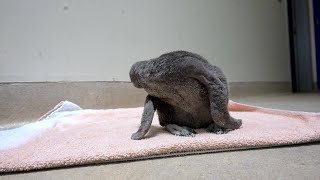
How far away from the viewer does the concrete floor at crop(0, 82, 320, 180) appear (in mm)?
453

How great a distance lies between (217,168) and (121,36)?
139 centimetres

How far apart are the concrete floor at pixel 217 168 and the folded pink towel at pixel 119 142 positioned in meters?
0.02

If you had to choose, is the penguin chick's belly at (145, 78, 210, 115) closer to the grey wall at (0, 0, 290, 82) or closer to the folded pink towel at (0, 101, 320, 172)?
the folded pink towel at (0, 101, 320, 172)

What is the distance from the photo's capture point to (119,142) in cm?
65

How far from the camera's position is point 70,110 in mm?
1250

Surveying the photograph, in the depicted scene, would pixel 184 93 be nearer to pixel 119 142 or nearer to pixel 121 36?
pixel 119 142

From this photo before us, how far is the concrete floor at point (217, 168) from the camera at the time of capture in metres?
0.45

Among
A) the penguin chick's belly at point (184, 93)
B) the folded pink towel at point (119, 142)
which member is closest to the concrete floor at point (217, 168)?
the folded pink towel at point (119, 142)

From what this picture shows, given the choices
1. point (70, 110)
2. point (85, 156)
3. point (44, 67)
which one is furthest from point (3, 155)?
point (44, 67)

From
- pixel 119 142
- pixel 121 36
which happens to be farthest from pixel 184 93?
pixel 121 36

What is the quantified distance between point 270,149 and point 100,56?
4.19 ft

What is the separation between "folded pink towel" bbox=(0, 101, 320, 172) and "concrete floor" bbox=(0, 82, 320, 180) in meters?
0.02

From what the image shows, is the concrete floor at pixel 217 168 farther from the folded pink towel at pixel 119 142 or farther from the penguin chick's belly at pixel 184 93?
the penguin chick's belly at pixel 184 93

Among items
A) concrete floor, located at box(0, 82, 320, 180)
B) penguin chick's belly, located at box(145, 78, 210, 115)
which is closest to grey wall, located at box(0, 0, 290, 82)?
penguin chick's belly, located at box(145, 78, 210, 115)
